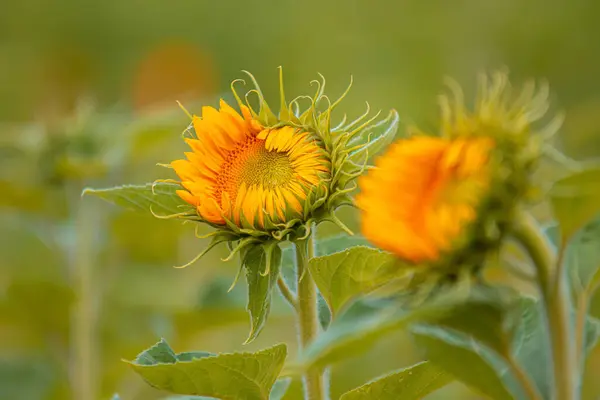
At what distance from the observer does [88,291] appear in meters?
1.35

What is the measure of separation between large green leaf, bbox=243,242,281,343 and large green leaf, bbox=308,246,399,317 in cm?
3

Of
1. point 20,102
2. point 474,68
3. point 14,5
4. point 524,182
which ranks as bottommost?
point 524,182

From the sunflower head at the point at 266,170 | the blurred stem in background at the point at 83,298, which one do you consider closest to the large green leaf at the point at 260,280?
the sunflower head at the point at 266,170

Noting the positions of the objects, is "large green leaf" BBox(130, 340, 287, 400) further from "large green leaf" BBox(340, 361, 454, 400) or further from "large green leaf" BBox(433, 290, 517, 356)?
"large green leaf" BBox(433, 290, 517, 356)

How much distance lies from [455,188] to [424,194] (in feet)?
0.07

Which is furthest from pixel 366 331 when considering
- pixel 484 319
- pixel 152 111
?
pixel 152 111

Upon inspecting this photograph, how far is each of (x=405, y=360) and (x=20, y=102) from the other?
1659mm

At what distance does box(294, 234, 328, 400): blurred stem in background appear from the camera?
0.65 metres

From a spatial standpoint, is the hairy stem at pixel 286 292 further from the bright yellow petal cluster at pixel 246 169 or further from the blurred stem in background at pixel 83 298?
the blurred stem in background at pixel 83 298

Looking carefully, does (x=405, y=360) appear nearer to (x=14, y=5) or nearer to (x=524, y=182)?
(x=524, y=182)

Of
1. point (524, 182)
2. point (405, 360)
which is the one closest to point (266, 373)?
point (524, 182)

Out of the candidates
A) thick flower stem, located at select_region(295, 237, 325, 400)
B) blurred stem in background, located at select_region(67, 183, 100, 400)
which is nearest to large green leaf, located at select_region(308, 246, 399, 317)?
thick flower stem, located at select_region(295, 237, 325, 400)

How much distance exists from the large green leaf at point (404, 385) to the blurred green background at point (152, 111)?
148mm

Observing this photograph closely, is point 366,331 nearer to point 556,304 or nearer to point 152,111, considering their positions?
point 556,304
